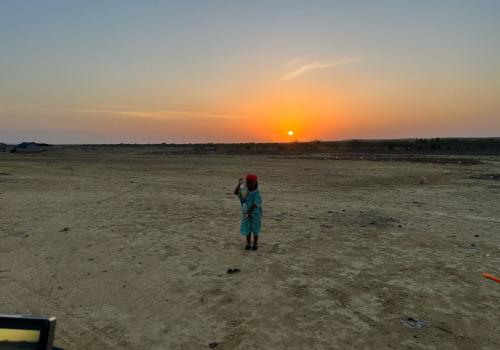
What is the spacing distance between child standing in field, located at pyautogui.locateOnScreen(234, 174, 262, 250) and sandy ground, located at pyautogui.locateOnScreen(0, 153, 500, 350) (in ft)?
1.45

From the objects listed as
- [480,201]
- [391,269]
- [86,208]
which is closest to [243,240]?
[391,269]

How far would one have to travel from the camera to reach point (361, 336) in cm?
495

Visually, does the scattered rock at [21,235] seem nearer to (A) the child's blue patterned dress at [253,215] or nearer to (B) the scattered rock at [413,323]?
(A) the child's blue patterned dress at [253,215]

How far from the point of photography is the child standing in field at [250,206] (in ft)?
28.1

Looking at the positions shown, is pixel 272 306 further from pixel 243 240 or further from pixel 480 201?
pixel 480 201

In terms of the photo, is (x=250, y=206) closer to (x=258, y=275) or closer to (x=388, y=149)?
(x=258, y=275)

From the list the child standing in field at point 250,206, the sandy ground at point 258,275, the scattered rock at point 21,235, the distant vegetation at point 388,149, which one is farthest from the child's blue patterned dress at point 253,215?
the distant vegetation at point 388,149

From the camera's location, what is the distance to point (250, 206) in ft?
28.2

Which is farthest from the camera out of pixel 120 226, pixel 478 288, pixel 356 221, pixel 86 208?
pixel 86 208

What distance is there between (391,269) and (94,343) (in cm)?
527

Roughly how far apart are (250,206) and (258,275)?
1.86 m

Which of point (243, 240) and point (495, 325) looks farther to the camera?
point (243, 240)

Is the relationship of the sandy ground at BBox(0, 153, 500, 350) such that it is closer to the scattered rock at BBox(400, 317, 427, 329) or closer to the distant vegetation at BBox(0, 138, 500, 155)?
the scattered rock at BBox(400, 317, 427, 329)

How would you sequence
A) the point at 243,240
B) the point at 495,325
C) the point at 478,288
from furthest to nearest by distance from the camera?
the point at 243,240
the point at 478,288
the point at 495,325
